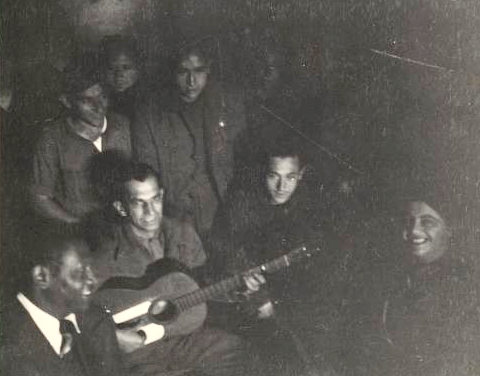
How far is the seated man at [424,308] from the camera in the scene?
3240 mm

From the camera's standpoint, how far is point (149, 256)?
3104 millimetres

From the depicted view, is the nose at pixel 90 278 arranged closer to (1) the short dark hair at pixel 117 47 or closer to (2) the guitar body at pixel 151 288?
(2) the guitar body at pixel 151 288

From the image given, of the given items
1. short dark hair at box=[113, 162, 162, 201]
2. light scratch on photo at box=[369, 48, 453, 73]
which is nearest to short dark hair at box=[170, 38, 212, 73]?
short dark hair at box=[113, 162, 162, 201]

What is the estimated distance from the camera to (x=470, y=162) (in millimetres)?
3240

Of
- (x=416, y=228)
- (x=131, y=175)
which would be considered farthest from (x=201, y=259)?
(x=416, y=228)

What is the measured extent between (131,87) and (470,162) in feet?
5.83

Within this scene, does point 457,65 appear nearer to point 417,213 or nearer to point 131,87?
point 417,213

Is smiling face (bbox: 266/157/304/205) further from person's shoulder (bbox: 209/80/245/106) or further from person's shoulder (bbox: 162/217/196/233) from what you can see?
person's shoulder (bbox: 162/217/196/233)

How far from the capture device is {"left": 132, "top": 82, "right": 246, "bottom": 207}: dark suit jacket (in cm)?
311

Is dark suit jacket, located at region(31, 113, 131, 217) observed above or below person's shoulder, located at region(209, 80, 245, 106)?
below

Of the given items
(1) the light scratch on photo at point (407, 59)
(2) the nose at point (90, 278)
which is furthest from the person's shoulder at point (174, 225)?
(1) the light scratch on photo at point (407, 59)

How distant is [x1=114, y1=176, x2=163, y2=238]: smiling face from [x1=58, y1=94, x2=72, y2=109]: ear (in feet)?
1.55

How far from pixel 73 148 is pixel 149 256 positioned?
0.65m

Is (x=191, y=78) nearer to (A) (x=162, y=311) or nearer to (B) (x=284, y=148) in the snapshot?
(B) (x=284, y=148)
